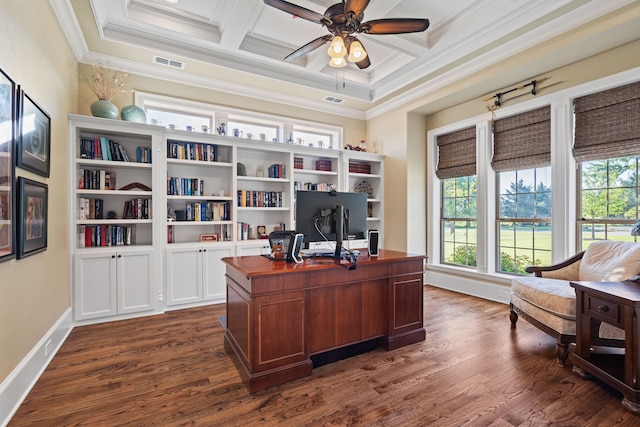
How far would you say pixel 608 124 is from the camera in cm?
323

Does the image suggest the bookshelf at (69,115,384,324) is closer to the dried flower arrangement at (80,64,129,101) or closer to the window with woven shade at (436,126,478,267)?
the dried flower arrangement at (80,64,129,101)

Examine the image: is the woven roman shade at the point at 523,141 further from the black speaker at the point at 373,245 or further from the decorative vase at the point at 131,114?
the decorative vase at the point at 131,114

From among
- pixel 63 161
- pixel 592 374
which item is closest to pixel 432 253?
pixel 592 374

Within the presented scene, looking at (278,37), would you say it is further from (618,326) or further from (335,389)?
(618,326)

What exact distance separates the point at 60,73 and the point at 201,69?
1519 mm

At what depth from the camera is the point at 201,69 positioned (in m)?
4.03

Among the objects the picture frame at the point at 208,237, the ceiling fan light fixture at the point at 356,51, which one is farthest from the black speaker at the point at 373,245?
the picture frame at the point at 208,237

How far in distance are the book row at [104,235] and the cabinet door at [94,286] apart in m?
0.23

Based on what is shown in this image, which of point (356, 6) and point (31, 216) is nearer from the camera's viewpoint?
point (31, 216)

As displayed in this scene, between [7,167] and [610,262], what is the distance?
15.2 ft

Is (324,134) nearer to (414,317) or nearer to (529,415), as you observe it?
(414,317)

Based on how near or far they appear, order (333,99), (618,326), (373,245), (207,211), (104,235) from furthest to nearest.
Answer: (333,99), (207,211), (104,235), (373,245), (618,326)

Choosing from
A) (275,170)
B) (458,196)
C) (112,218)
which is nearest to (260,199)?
(275,170)

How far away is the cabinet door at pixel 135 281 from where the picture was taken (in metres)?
3.49
